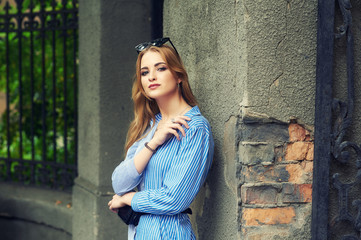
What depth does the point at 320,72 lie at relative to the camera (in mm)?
2213

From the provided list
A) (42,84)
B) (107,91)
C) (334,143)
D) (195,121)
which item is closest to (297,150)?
(334,143)

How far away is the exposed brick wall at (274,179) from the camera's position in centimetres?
228

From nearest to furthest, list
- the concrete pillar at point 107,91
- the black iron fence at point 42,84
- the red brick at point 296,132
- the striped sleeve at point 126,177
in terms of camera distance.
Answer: the red brick at point 296,132, the striped sleeve at point 126,177, the concrete pillar at point 107,91, the black iron fence at point 42,84

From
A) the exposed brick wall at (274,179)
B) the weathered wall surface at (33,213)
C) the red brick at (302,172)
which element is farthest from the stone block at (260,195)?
the weathered wall surface at (33,213)

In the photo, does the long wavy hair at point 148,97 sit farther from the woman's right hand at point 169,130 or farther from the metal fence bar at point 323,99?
the metal fence bar at point 323,99

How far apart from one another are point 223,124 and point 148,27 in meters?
2.17

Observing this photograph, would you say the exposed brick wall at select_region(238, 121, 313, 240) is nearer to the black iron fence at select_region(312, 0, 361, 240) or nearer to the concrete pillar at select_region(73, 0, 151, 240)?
the black iron fence at select_region(312, 0, 361, 240)

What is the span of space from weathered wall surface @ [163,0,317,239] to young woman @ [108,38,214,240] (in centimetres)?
19

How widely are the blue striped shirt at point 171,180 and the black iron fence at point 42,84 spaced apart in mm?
2818

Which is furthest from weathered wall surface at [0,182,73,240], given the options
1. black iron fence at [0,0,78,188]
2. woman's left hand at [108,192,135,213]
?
woman's left hand at [108,192,135,213]

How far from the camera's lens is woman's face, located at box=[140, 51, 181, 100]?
244 cm

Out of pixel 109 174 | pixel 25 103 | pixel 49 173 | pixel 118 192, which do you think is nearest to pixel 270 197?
pixel 118 192

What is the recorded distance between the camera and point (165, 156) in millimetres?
2346

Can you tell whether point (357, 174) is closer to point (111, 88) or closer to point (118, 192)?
point (118, 192)
